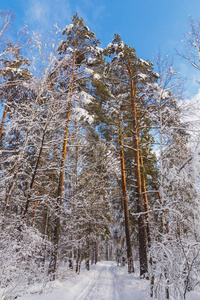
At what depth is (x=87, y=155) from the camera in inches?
546

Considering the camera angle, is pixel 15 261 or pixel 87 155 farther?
pixel 87 155

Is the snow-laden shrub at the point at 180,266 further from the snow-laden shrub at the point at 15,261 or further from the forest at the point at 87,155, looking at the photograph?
the snow-laden shrub at the point at 15,261

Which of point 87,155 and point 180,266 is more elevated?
point 87,155

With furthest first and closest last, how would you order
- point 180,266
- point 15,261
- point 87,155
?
point 87,155
point 15,261
point 180,266

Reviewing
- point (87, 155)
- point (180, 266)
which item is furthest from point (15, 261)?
point (87, 155)

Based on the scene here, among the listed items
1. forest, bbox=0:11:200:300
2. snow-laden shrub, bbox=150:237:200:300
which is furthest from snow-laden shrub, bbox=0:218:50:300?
snow-laden shrub, bbox=150:237:200:300

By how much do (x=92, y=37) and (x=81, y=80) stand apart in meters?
2.71

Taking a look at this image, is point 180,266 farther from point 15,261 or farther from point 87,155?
point 87,155

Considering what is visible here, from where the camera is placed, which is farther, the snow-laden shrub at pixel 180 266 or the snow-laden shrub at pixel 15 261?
the snow-laden shrub at pixel 15 261

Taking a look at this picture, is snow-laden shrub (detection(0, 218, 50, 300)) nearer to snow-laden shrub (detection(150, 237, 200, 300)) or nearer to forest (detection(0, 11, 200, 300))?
forest (detection(0, 11, 200, 300))

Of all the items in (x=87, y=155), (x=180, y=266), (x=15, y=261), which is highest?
(x=87, y=155)

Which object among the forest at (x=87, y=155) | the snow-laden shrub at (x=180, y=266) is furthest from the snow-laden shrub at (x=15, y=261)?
the snow-laden shrub at (x=180, y=266)

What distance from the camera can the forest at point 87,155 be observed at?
4.43 meters

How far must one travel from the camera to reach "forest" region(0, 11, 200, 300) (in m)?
4.43
